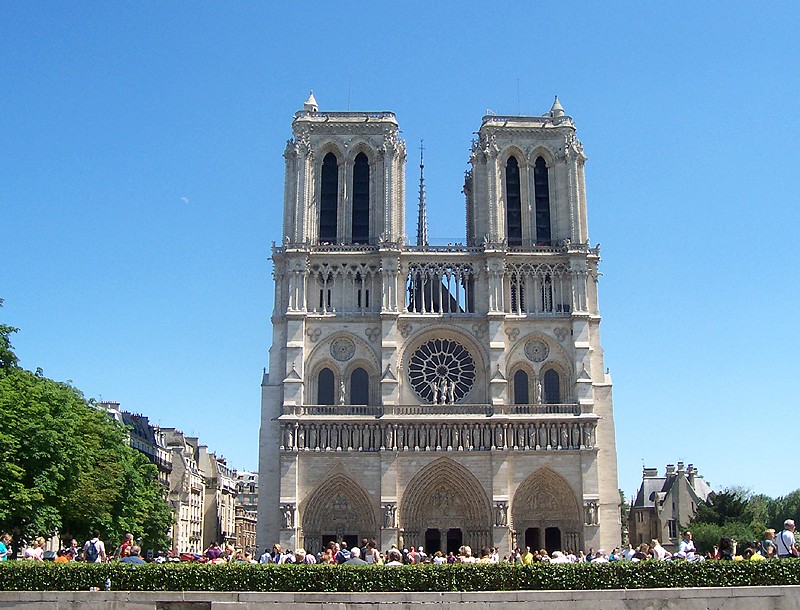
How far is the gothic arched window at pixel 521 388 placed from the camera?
→ 52.2 metres

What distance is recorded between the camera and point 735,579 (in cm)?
2330

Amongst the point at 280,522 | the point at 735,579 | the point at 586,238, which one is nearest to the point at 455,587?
the point at 735,579

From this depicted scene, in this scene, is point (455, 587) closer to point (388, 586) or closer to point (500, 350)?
point (388, 586)

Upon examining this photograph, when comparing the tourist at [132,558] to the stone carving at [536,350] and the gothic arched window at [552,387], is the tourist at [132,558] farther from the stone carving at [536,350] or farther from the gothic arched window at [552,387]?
the gothic arched window at [552,387]

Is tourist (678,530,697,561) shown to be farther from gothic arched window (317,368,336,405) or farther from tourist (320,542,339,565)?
gothic arched window (317,368,336,405)

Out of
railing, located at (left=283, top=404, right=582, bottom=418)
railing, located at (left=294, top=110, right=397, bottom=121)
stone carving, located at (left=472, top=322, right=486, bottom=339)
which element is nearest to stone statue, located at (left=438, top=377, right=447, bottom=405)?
railing, located at (left=283, top=404, right=582, bottom=418)

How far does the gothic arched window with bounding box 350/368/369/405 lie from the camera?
170ft

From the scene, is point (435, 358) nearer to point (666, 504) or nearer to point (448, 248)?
point (448, 248)

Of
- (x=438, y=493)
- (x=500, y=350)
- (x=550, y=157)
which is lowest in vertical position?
(x=438, y=493)

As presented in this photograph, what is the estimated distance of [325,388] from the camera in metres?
51.9

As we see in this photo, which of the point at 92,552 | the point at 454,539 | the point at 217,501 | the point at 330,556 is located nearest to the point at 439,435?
the point at 454,539

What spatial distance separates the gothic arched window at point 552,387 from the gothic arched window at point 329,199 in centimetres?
1354

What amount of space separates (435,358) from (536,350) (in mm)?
5283

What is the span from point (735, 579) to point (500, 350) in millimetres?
28522
